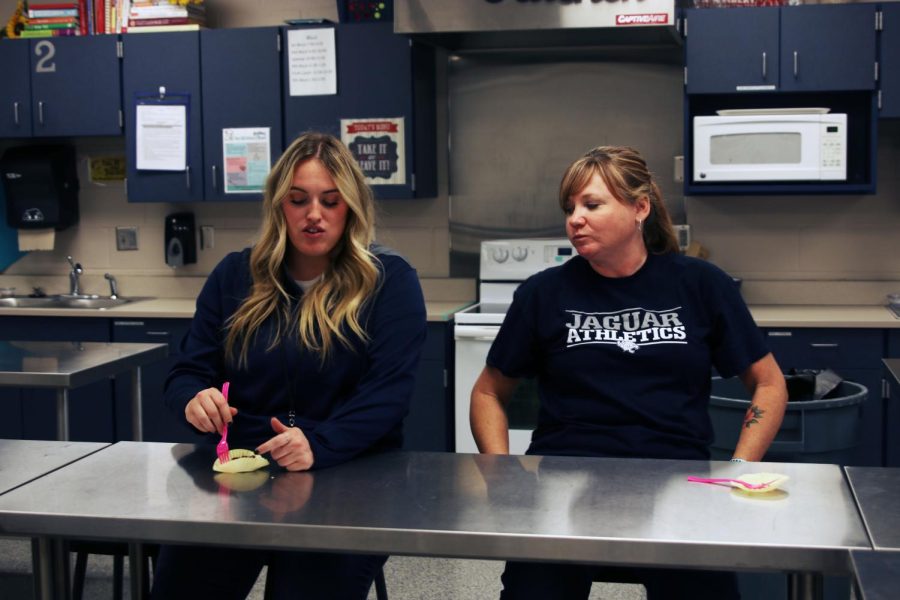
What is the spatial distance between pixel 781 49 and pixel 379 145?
161 centimetres

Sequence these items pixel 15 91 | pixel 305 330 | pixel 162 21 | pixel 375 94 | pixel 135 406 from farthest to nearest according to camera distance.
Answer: pixel 15 91 → pixel 162 21 → pixel 375 94 → pixel 135 406 → pixel 305 330

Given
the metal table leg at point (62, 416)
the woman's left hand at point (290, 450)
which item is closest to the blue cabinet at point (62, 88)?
the metal table leg at point (62, 416)

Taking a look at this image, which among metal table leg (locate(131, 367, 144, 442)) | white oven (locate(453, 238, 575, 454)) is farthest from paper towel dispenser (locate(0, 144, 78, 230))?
white oven (locate(453, 238, 575, 454))

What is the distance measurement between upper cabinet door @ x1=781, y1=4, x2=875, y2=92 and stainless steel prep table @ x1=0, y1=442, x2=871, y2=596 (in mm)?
2687

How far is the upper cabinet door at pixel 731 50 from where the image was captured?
4.26m

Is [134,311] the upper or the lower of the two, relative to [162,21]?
lower

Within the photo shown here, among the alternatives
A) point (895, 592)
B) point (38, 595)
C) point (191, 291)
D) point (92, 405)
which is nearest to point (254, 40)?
point (191, 291)

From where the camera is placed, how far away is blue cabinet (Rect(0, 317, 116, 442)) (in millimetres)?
4727

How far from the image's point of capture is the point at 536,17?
4.15 m

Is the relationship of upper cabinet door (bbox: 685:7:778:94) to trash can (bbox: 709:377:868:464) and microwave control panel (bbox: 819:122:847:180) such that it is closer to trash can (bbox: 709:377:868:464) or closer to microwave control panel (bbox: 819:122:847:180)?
microwave control panel (bbox: 819:122:847:180)

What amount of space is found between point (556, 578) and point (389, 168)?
2889 mm

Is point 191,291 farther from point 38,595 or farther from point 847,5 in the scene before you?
point 38,595

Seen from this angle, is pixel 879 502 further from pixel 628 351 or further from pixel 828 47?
pixel 828 47

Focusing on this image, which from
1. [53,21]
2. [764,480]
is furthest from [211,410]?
[53,21]
